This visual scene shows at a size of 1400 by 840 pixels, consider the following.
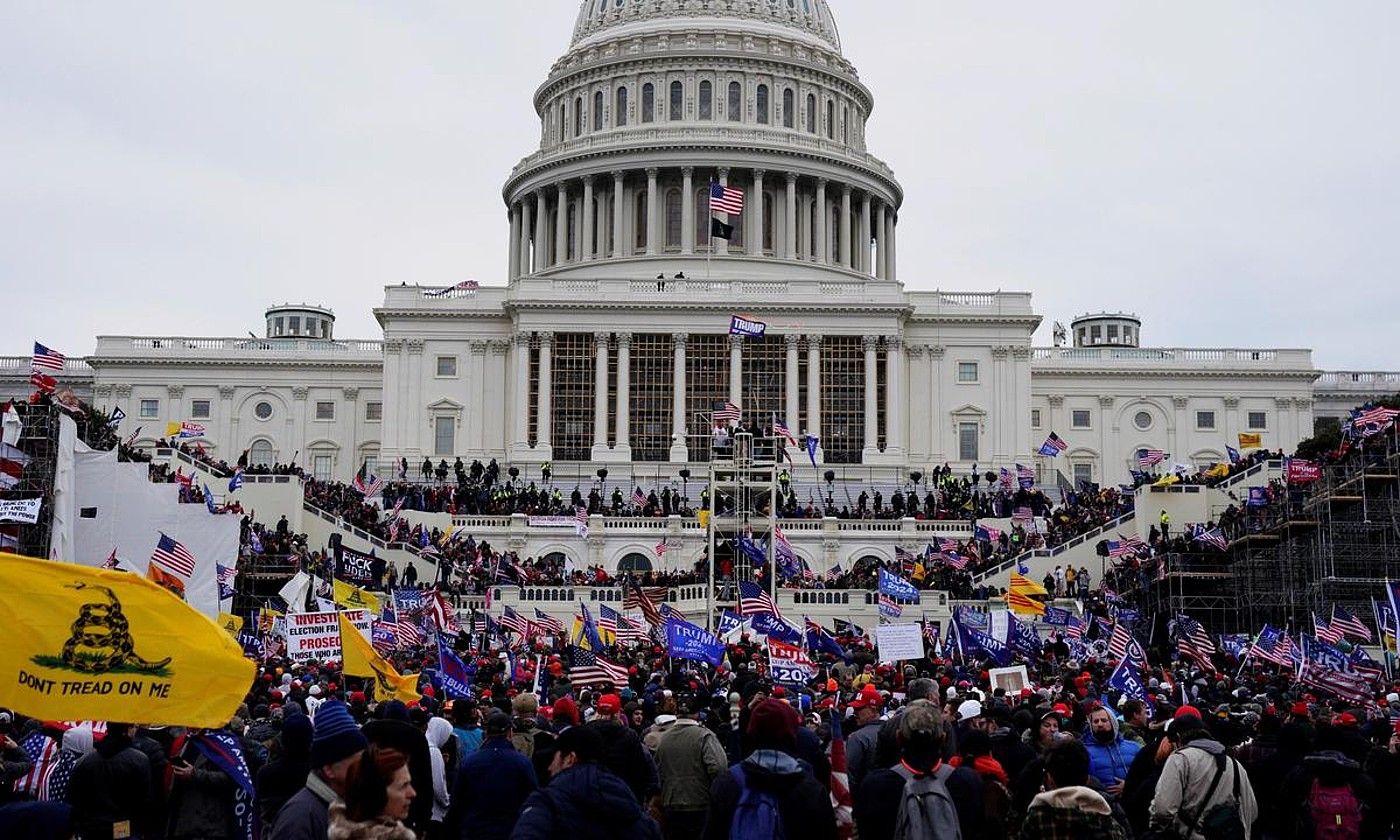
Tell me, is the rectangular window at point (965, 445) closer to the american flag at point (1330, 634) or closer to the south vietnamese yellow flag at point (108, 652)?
the american flag at point (1330, 634)

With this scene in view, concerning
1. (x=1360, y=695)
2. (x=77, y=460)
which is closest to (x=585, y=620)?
(x=1360, y=695)

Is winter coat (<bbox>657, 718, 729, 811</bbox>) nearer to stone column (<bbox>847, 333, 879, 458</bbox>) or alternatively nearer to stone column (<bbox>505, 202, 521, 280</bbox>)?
stone column (<bbox>847, 333, 879, 458</bbox>)

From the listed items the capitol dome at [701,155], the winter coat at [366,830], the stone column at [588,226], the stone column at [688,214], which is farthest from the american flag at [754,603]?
the stone column at [588,226]

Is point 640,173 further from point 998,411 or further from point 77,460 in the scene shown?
point 77,460

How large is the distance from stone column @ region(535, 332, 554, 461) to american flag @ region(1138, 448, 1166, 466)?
87.4ft

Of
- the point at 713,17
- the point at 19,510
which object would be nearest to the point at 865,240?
the point at 713,17

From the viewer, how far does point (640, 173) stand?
105m

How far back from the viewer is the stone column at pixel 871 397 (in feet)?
291

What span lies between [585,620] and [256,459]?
66.9 meters

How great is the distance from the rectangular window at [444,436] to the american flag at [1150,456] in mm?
31850

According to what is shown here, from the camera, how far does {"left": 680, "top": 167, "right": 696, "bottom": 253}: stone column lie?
339 ft

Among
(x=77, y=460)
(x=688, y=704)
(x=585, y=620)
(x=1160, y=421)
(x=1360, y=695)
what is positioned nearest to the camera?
(x=688, y=704)

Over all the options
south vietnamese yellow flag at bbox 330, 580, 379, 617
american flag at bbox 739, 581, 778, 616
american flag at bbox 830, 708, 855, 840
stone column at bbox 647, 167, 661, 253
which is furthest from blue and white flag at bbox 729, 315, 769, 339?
american flag at bbox 830, 708, 855, 840

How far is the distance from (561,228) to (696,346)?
19.5 meters
